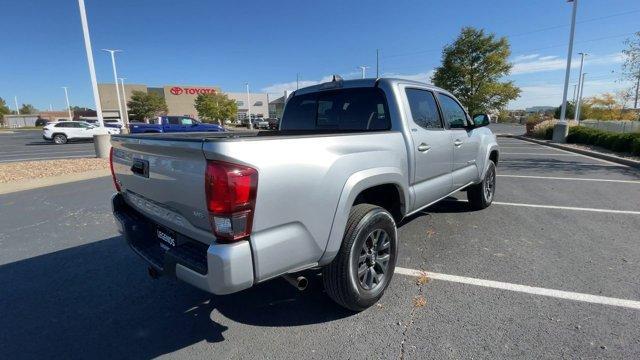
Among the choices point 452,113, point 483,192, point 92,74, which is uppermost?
point 92,74

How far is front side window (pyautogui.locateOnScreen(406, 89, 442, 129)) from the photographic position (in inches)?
140

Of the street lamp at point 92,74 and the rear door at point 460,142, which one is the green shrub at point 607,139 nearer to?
the rear door at point 460,142

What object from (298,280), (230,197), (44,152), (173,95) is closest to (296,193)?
(230,197)

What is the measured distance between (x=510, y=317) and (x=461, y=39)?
102 feet

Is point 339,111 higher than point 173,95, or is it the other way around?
point 173,95

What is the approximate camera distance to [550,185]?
7.53 meters

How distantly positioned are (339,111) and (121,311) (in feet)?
9.34

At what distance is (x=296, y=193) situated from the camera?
2.14 metres

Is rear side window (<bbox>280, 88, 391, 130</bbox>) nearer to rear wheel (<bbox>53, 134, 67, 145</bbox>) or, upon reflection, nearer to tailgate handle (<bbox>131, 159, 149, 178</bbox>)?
tailgate handle (<bbox>131, 159, 149, 178</bbox>)

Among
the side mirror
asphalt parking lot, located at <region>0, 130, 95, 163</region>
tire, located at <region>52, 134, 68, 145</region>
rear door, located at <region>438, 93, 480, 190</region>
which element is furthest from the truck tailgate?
tire, located at <region>52, 134, 68, 145</region>

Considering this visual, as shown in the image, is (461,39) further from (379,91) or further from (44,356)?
(44,356)

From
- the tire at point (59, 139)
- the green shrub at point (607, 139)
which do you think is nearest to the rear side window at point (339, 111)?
the green shrub at point (607, 139)

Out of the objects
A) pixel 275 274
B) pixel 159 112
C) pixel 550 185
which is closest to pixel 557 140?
pixel 550 185

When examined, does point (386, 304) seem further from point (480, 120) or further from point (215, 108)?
point (215, 108)
